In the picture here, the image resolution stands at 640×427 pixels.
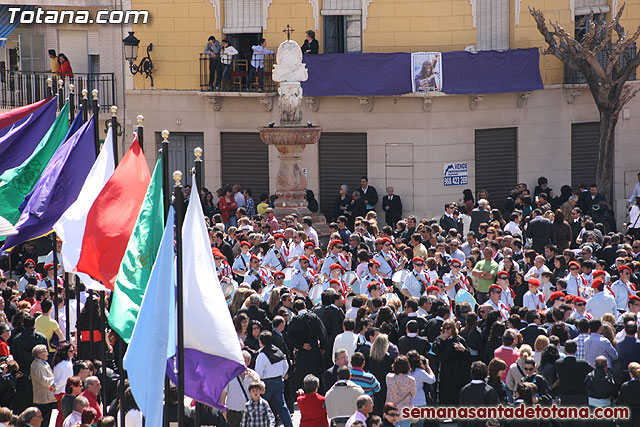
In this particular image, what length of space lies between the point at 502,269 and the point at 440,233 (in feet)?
11.4

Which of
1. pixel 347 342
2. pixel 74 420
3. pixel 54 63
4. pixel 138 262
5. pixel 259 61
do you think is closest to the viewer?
pixel 138 262

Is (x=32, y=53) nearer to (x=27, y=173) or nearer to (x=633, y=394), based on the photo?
(x=27, y=173)

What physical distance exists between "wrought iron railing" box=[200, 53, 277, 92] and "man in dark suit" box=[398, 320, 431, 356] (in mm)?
16881

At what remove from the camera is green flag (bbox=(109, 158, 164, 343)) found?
451 inches

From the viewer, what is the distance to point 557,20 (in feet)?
101

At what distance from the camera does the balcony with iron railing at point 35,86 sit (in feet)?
104

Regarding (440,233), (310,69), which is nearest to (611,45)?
(310,69)

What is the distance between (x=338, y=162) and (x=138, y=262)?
1908 cm

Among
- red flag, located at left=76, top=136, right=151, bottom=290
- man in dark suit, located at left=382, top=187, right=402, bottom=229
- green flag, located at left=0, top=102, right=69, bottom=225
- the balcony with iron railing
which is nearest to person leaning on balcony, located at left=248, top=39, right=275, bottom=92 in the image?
the balcony with iron railing

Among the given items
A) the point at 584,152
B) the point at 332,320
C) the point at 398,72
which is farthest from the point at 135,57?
the point at 332,320

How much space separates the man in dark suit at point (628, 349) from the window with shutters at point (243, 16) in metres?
18.7

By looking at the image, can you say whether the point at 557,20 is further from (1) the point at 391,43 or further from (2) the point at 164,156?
(2) the point at 164,156

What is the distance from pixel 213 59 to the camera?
3069cm

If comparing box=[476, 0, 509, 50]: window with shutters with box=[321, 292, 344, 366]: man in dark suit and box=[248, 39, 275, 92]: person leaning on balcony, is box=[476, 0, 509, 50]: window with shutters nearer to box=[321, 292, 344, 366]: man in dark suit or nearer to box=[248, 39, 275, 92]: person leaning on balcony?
box=[248, 39, 275, 92]: person leaning on balcony
